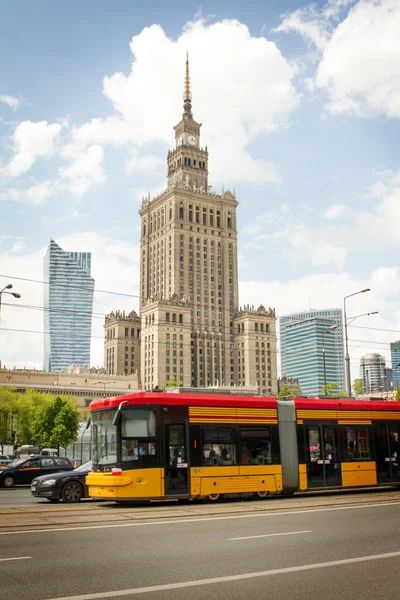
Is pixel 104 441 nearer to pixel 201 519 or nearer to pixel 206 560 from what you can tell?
pixel 201 519

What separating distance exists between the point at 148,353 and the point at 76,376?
16461 mm

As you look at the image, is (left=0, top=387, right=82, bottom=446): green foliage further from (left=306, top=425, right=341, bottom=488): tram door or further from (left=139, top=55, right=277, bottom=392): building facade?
(left=306, top=425, right=341, bottom=488): tram door

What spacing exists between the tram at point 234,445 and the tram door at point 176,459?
3 cm

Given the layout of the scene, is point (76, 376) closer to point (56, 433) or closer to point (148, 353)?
point (148, 353)

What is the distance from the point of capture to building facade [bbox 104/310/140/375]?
5827 inches

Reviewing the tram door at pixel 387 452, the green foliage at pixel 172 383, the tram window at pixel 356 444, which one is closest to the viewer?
the tram window at pixel 356 444

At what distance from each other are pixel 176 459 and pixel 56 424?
6159 centimetres

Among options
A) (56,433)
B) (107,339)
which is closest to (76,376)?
(107,339)

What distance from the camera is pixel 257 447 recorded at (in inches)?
844

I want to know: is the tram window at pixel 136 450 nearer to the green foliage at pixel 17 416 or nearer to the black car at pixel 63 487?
the black car at pixel 63 487

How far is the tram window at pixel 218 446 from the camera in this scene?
20.2 metres

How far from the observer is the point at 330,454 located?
23.1m

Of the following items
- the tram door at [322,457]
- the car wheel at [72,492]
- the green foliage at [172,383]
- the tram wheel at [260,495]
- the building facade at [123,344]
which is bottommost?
the tram wheel at [260,495]

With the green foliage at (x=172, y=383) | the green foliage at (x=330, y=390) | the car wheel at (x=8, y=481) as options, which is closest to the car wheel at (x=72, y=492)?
the car wheel at (x=8, y=481)
